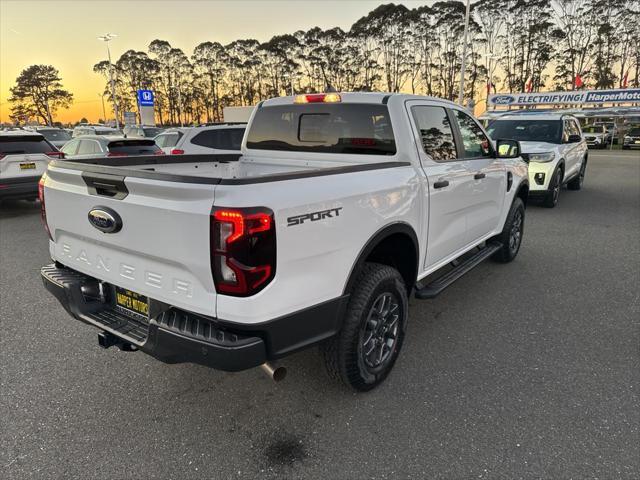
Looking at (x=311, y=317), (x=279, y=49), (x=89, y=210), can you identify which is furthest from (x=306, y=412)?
(x=279, y=49)

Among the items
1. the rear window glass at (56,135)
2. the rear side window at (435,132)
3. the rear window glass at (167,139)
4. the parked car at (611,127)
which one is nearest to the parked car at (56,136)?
the rear window glass at (56,135)

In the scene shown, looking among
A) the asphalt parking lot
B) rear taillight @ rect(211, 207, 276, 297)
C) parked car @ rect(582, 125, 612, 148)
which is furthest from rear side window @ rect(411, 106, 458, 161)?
parked car @ rect(582, 125, 612, 148)

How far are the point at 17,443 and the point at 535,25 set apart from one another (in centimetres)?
6607

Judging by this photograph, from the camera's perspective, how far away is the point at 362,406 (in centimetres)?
279

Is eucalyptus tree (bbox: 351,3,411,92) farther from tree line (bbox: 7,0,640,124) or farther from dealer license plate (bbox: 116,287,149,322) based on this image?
dealer license plate (bbox: 116,287,149,322)

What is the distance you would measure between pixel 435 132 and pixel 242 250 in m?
2.32

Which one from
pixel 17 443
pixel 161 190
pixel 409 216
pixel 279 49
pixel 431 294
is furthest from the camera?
pixel 279 49

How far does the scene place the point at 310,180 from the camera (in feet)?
7.40

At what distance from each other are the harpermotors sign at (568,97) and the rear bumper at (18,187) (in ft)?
116

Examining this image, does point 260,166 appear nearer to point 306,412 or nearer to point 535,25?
point 306,412

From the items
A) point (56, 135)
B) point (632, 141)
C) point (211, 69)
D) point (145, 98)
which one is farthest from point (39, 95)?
point (632, 141)

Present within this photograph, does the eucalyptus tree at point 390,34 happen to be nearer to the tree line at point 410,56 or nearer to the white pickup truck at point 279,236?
the tree line at point 410,56

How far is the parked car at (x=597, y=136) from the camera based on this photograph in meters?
Answer: 30.6

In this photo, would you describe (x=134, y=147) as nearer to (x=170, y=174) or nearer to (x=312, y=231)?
(x=170, y=174)
